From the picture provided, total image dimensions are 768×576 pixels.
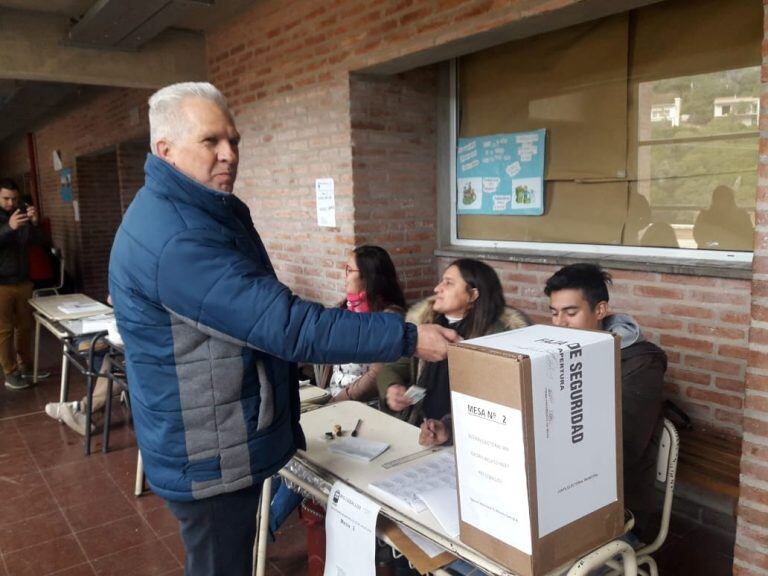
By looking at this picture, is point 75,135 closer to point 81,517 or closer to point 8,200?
point 8,200

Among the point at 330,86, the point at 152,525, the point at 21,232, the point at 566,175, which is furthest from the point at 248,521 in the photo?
the point at 21,232

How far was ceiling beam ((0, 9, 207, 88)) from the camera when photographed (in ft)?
14.7

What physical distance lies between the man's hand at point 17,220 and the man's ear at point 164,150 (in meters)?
4.18

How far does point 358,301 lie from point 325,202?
3.58ft

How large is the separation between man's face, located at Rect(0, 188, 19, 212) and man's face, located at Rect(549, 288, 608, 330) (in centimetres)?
476

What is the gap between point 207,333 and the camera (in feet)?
4.74

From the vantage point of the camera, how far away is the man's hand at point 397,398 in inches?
96.8

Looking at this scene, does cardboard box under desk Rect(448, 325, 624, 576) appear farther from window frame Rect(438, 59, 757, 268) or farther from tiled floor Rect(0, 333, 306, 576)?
window frame Rect(438, 59, 757, 268)

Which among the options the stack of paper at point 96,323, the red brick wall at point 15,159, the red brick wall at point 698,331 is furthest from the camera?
the red brick wall at point 15,159

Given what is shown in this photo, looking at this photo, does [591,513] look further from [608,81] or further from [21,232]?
[21,232]

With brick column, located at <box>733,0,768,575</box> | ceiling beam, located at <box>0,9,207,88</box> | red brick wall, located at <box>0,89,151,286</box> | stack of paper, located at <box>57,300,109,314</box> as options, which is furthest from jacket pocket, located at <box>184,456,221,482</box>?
red brick wall, located at <box>0,89,151,286</box>

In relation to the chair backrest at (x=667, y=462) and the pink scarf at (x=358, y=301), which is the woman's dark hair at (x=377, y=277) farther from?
the chair backrest at (x=667, y=462)

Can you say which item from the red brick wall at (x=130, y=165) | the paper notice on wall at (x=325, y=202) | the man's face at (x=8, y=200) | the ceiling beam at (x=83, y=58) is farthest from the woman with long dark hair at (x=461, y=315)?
the red brick wall at (x=130, y=165)

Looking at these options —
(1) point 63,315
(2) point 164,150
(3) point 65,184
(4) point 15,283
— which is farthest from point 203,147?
(3) point 65,184
